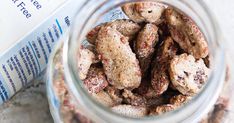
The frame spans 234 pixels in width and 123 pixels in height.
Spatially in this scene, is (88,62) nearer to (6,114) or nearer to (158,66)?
(158,66)

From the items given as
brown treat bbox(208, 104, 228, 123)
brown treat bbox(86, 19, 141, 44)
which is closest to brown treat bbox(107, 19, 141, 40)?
brown treat bbox(86, 19, 141, 44)

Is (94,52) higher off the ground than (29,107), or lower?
higher

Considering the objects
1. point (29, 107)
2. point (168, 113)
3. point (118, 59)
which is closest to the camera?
point (168, 113)

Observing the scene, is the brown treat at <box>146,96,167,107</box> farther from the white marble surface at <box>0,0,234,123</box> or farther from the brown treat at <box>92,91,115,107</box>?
the white marble surface at <box>0,0,234,123</box>

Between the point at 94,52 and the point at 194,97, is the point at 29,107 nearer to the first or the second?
the point at 94,52

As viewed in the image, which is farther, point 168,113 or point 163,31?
point 163,31

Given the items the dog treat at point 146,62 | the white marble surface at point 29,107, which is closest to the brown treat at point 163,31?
the dog treat at point 146,62

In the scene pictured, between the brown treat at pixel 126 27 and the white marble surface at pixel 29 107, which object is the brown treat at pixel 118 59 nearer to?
the brown treat at pixel 126 27

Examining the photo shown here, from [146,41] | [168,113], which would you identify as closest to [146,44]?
[146,41]
